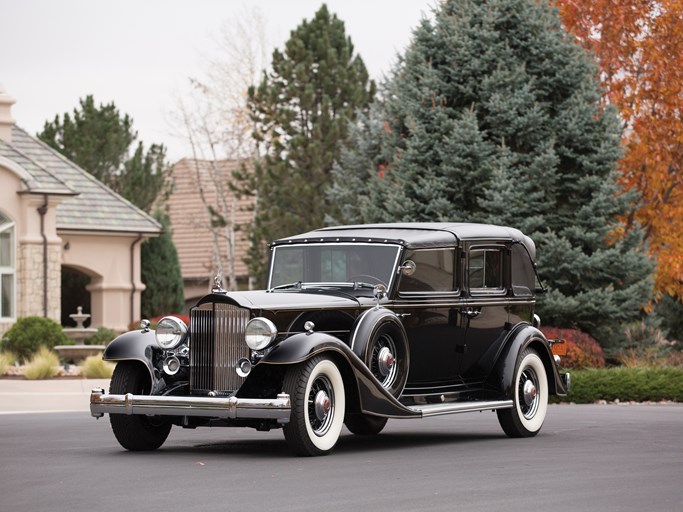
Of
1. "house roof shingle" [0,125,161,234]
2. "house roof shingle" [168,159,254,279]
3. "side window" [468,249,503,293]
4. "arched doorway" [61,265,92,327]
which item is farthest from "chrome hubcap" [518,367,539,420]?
"house roof shingle" [168,159,254,279]

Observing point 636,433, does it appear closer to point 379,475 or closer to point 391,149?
point 379,475

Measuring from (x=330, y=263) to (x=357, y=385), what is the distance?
1897 mm

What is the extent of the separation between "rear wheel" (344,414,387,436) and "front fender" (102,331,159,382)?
251cm

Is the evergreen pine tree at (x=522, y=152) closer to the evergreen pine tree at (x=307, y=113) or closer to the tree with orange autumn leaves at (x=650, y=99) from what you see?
the tree with orange autumn leaves at (x=650, y=99)

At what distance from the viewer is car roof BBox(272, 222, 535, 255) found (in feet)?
40.7

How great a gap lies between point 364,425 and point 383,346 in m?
1.80

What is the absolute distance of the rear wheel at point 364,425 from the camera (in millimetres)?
13069

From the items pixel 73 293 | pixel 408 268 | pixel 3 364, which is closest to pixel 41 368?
pixel 3 364

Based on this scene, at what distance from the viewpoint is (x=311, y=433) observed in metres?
10.6

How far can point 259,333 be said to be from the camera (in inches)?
422

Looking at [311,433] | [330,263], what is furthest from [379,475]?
[330,263]

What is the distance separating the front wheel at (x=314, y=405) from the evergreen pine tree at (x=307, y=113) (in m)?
20.1

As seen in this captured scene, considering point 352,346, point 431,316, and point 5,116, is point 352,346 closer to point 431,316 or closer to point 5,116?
point 431,316

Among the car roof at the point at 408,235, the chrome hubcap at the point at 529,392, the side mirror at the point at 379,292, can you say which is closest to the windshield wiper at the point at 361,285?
the side mirror at the point at 379,292
